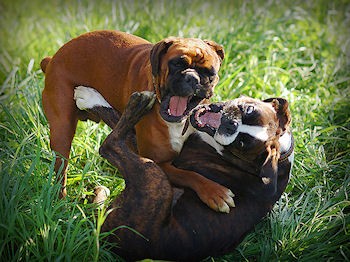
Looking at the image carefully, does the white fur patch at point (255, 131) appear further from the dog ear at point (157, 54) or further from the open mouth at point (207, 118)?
the dog ear at point (157, 54)

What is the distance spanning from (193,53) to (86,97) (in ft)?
2.94

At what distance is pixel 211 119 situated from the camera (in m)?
4.16

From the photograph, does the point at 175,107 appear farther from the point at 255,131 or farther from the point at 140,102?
the point at 255,131

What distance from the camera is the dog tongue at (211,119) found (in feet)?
13.5

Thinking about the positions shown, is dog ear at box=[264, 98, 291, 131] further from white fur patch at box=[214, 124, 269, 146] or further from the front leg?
the front leg

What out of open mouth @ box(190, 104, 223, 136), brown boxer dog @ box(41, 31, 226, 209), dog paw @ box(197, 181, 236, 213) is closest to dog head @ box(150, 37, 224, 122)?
brown boxer dog @ box(41, 31, 226, 209)

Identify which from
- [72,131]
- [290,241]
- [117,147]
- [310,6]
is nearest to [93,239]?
[117,147]

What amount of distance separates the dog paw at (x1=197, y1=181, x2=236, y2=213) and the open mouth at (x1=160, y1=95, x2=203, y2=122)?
473 mm

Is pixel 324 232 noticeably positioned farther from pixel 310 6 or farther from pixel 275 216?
pixel 310 6

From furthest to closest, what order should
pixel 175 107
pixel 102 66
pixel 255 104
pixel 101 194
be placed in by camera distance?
1. pixel 101 194
2. pixel 102 66
3. pixel 255 104
4. pixel 175 107

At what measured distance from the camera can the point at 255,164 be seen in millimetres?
4055

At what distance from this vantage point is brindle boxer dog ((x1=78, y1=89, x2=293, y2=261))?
12.4ft

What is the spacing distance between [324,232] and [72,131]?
1835 millimetres

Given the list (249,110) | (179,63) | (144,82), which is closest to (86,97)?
(144,82)
